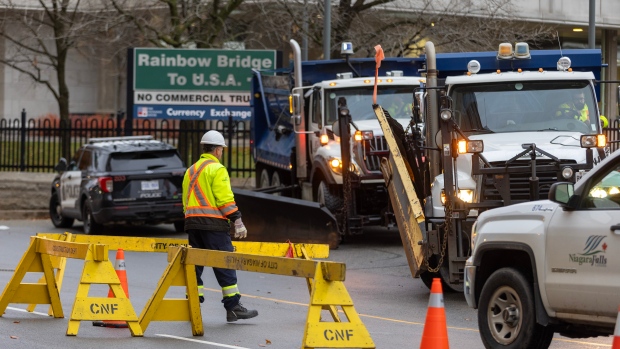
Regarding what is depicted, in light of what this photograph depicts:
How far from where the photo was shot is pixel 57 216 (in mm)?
22969

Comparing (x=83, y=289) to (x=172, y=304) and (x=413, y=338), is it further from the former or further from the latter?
(x=413, y=338)

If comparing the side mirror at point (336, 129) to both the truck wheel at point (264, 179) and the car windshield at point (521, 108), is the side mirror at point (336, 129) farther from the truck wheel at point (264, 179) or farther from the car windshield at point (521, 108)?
the truck wheel at point (264, 179)

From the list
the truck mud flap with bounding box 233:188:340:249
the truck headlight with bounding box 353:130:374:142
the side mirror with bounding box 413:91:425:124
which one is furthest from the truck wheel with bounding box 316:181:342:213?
the side mirror with bounding box 413:91:425:124

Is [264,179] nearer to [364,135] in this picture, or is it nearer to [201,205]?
[364,135]

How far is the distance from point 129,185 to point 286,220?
3508mm

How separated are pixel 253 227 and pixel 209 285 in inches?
158

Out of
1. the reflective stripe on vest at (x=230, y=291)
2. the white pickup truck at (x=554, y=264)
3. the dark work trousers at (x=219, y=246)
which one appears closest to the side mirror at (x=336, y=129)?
the dark work trousers at (x=219, y=246)

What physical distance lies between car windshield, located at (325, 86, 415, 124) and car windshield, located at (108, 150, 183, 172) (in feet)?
10.7

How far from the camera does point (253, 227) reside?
60.8 feet

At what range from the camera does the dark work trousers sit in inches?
433

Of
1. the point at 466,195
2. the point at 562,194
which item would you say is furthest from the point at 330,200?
Result: the point at 562,194

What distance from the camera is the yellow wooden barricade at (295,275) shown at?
8.53 m

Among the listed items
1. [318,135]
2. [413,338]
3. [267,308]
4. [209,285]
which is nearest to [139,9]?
[318,135]

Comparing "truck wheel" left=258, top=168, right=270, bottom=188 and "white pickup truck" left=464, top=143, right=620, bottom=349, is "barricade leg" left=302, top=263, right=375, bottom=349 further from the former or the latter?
"truck wheel" left=258, top=168, right=270, bottom=188
